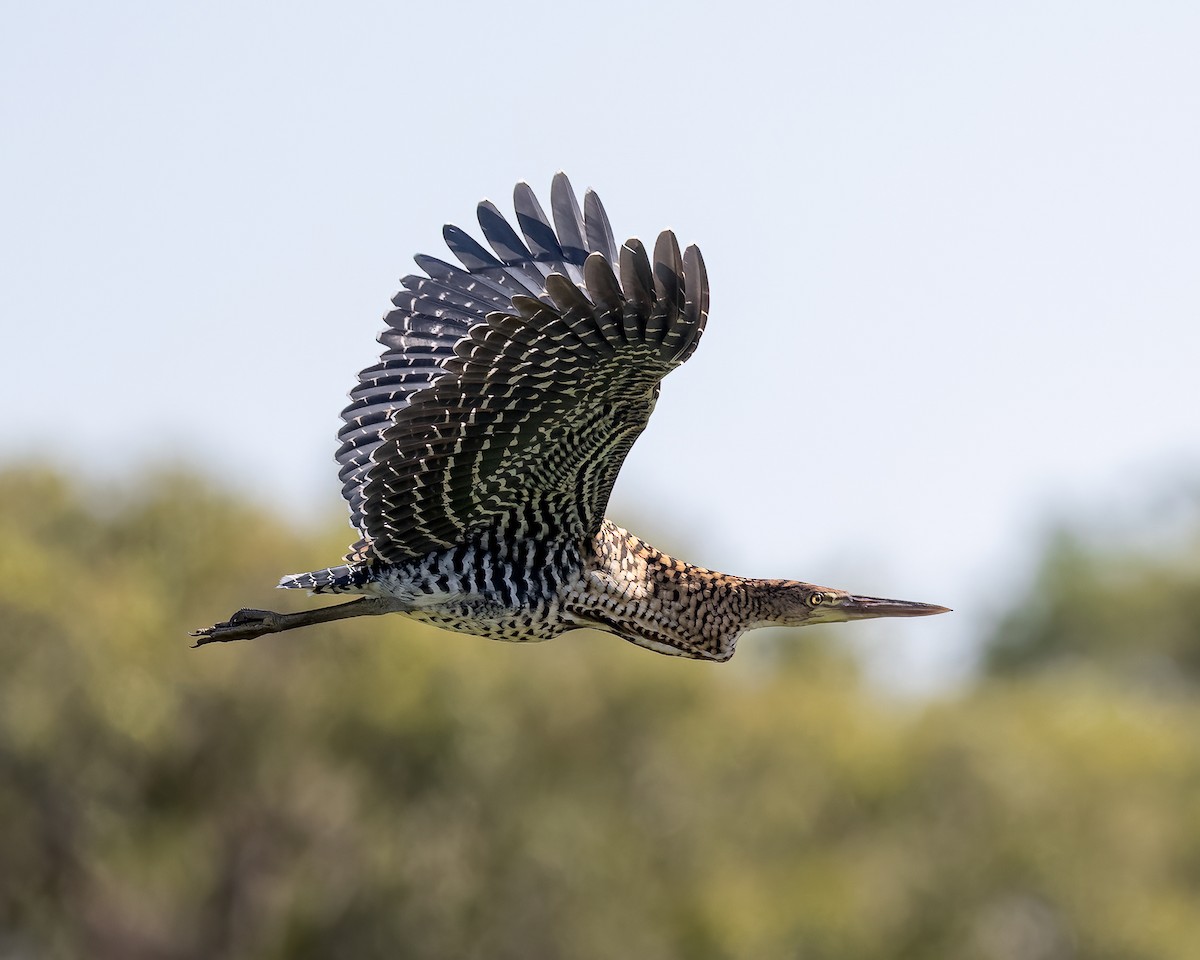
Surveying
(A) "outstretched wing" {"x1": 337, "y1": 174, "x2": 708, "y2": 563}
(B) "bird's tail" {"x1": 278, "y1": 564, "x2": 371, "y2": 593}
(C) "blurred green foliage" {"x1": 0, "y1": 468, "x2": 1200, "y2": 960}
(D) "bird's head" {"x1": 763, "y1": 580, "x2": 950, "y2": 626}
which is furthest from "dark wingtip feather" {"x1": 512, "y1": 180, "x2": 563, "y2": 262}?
(C) "blurred green foliage" {"x1": 0, "y1": 468, "x2": 1200, "y2": 960}

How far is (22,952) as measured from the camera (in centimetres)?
4022

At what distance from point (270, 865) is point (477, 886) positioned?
522 centimetres

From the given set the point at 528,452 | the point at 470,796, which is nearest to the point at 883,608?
the point at 528,452

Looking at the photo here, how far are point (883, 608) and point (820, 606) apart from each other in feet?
1.18

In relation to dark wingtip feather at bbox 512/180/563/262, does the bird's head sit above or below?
below

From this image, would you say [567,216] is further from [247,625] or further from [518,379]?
[247,625]

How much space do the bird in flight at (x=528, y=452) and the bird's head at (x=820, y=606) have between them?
0.5 inches

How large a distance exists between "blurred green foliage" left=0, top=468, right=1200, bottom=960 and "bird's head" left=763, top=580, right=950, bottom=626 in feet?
76.1

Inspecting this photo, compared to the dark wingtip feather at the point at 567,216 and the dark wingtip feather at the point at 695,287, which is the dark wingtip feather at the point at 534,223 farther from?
the dark wingtip feather at the point at 695,287

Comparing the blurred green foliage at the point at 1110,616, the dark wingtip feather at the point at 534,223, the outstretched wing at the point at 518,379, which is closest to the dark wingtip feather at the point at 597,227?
the outstretched wing at the point at 518,379

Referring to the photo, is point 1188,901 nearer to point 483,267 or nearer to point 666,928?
point 666,928

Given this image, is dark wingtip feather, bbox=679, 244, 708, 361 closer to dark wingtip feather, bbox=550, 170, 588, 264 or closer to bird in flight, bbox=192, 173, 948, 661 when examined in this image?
bird in flight, bbox=192, 173, 948, 661

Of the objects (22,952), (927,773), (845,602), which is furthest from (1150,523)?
(845,602)

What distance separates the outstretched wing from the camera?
364 inches
